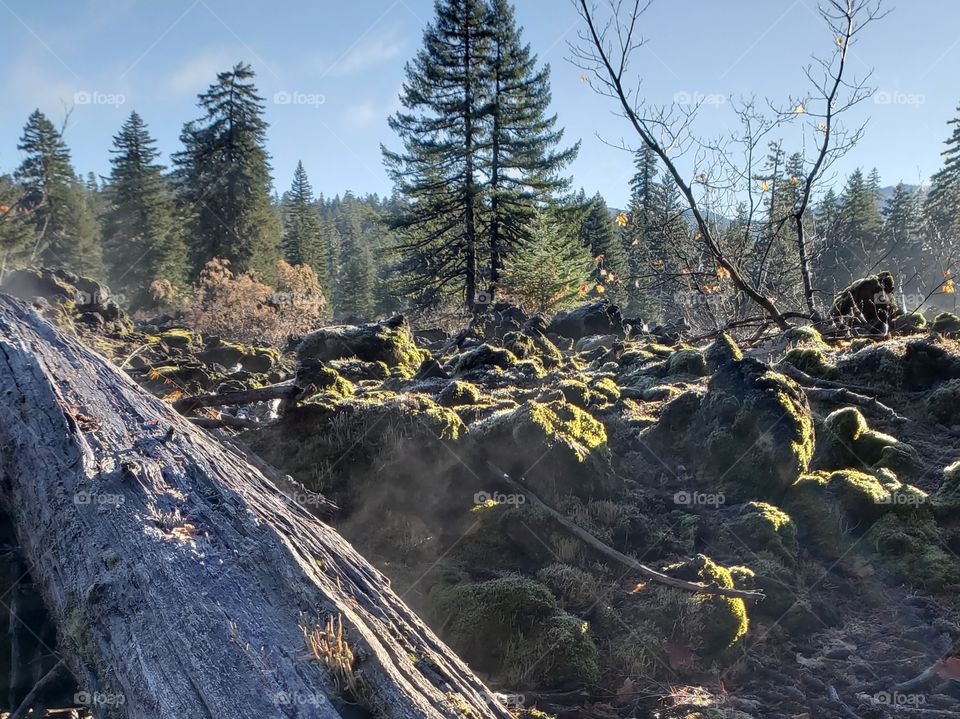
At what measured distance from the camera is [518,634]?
297 cm

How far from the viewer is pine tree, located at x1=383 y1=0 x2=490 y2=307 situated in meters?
21.5

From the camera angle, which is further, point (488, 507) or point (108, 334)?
point (108, 334)

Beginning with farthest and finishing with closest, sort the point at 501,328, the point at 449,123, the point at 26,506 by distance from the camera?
the point at 449,123
the point at 501,328
the point at 26,506

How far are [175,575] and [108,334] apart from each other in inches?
415

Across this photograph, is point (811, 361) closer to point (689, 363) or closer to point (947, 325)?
point (689, 363)

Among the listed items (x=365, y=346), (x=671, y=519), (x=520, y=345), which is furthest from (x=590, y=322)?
(x=671, y=519)

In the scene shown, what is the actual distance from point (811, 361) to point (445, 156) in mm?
18112

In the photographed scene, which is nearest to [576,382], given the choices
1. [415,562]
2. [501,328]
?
[415,562]

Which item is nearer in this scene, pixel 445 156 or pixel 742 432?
pixel 742 432

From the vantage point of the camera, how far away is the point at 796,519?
13.9ft

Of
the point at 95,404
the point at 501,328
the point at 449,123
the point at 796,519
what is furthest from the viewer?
the point at 449,123

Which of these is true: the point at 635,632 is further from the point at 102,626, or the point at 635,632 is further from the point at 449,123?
the point at 449,123

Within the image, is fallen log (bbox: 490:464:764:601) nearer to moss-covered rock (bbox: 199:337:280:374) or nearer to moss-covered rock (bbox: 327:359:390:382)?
moss-covered rock (bbox: 327:359:390:382)

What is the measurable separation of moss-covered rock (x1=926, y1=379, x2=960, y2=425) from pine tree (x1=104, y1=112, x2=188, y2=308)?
121 ft
